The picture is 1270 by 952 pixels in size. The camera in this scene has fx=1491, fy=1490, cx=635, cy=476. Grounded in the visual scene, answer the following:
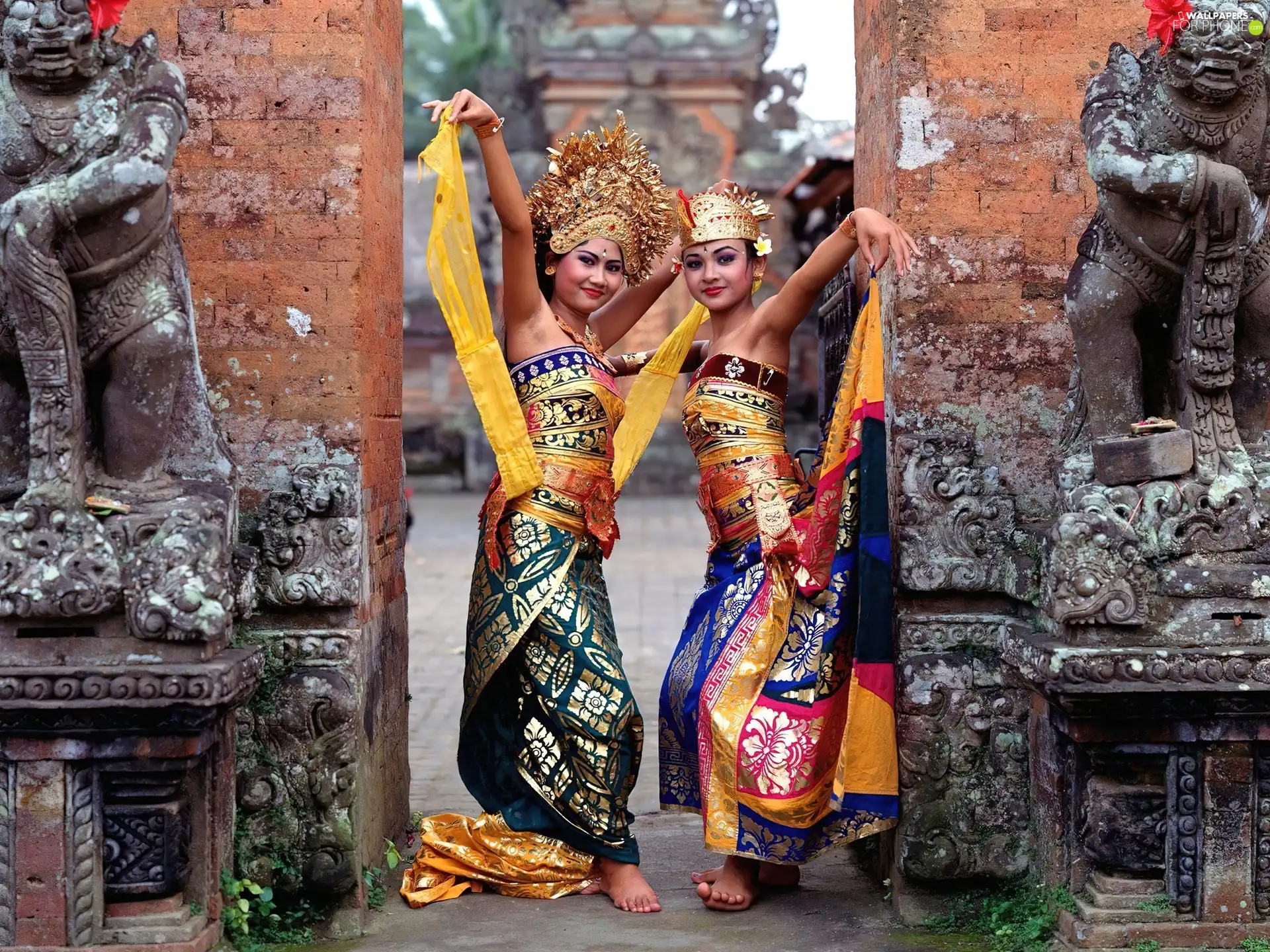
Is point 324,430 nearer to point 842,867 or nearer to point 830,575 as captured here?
point 830,575

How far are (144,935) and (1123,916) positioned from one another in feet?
7.63

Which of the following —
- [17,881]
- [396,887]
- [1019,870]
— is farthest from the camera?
[396,887]

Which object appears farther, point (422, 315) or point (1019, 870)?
point (422, 315)

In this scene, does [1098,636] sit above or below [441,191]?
below

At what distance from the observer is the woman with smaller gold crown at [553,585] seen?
432 centimetres

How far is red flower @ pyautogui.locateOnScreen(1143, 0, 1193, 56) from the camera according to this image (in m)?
3.48

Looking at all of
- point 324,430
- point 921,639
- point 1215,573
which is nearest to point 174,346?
point 324,430

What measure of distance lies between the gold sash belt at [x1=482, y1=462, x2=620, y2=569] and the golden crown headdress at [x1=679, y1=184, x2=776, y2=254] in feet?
2.56

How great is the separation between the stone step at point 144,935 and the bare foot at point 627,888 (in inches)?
49.7

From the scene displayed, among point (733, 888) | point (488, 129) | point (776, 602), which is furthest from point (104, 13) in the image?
point (733, 888)

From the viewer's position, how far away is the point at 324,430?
4113mm

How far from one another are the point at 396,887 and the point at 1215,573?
2501 mm

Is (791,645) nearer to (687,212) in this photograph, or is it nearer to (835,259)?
(835,259)

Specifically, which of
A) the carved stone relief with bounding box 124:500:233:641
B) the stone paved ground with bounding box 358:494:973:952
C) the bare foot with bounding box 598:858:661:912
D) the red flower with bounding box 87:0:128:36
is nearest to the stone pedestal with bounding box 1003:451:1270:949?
the stone paved ground with bounding box 358:494:973:952
